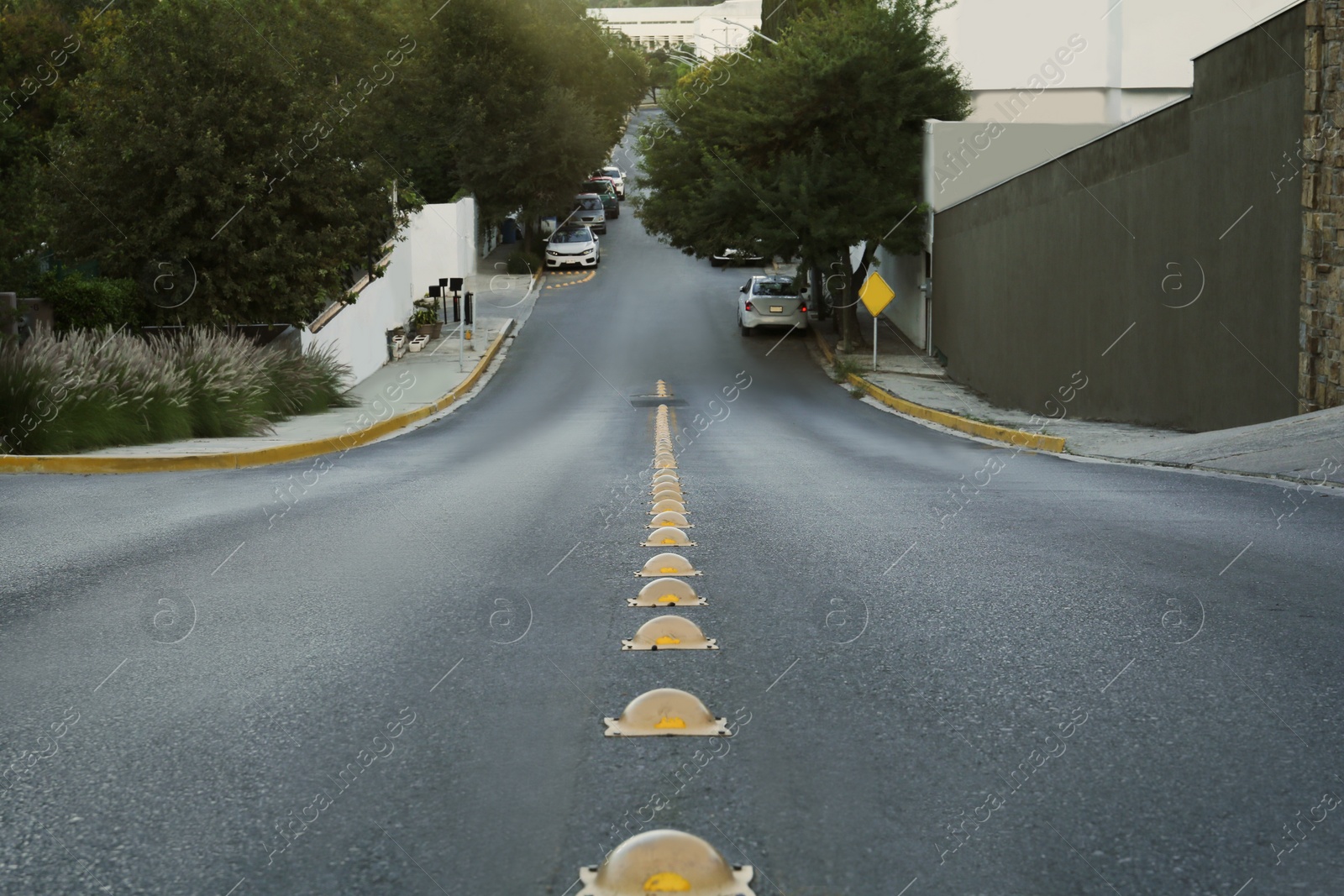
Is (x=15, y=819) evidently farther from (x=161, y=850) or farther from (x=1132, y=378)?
(x=1132, y=378)

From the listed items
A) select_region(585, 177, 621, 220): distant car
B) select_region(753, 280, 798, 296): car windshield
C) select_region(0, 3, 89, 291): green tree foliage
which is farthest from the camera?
select_region(585, 177, 621, 220): distant car

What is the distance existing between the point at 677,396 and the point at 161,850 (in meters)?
26.3

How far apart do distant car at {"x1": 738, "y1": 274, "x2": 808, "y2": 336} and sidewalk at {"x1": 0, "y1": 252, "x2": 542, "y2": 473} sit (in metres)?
7.26

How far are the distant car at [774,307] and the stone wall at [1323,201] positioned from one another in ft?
86.7

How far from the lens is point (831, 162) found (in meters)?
37.1

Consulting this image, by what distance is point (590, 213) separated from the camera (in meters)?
67.2

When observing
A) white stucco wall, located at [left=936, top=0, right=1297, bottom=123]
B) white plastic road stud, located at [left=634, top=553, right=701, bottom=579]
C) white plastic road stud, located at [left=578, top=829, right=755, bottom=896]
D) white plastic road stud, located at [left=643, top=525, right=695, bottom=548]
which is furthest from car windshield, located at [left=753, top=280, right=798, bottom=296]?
white plastic road stud, located at [left=578, top=829, right=755, bottom=896]

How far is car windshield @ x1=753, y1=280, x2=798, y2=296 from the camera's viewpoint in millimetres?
41656

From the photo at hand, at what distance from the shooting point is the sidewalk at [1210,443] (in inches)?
479

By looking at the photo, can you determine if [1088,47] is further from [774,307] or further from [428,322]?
[428,322]

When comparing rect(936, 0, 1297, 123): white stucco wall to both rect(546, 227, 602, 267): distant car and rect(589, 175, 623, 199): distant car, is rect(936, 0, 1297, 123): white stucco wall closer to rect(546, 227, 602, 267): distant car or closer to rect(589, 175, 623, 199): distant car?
rect(546, 227, 602, 267): distant car

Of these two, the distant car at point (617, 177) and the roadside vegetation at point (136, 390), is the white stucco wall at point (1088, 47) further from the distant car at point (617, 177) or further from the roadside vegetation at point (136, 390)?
the distant car at point (617, 177)

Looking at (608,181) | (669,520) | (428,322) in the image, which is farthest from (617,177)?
(669,520)

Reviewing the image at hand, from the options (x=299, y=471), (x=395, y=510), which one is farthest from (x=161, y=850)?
(x=299, y=471)
